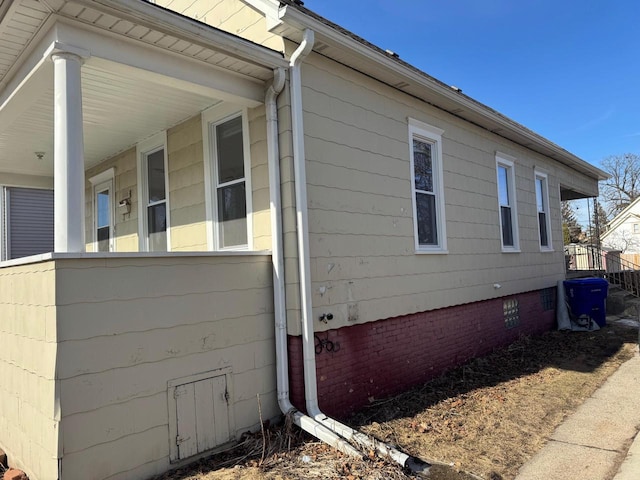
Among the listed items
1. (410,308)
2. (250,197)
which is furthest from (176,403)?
(410,308)

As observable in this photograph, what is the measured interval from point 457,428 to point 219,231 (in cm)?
347

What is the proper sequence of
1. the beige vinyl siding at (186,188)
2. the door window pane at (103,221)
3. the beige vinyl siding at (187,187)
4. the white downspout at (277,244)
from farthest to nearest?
the door window pane at (103,221) < the beige vinyl siding at (187,187) < the beige vinyl siding at (186,188) < the white downspout at (277,244)

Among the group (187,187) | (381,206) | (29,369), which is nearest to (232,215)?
(187,187)

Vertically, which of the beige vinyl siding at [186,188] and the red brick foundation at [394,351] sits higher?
the beige vinyl siding at [186,188]

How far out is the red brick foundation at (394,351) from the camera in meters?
4.85

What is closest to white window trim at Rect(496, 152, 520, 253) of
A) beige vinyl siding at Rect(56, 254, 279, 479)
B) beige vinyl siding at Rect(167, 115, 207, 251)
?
beige vinyl siding at Rect(167, 115, 207, 251)

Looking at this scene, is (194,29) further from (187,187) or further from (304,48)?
(187,187)

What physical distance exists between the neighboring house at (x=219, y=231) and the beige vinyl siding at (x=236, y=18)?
3cm

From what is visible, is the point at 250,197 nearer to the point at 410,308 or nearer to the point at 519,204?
the point at 410,308

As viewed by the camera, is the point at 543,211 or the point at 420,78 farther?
the point at 543,211

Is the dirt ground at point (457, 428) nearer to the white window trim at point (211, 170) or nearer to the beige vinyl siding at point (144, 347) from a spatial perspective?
the beige vinyl siding at point (144, 347)

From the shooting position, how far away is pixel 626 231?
4450 cm

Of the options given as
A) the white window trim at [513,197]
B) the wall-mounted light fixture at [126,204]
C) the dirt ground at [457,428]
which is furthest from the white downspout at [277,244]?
the white window trim at [513,197]

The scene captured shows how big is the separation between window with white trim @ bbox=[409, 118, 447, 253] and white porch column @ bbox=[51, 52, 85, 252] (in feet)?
14.2
